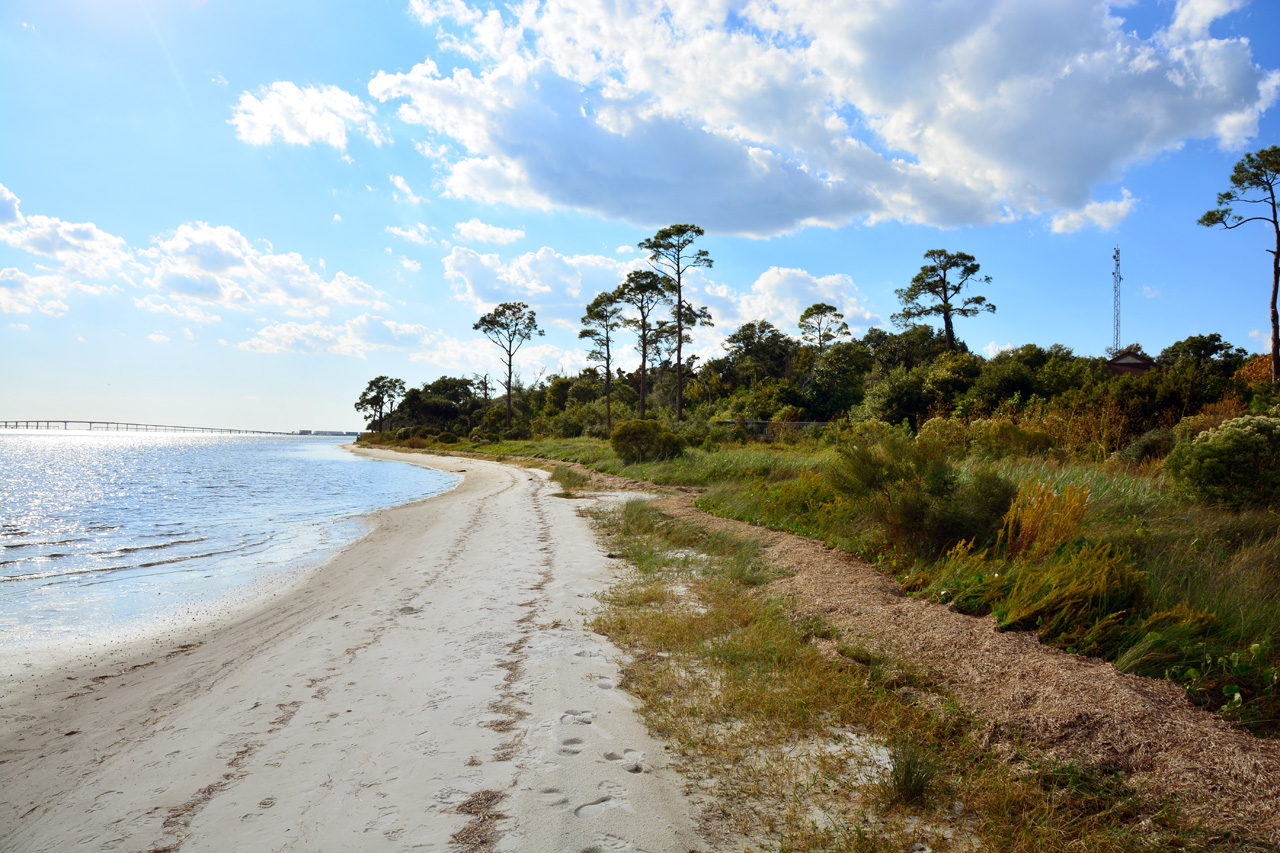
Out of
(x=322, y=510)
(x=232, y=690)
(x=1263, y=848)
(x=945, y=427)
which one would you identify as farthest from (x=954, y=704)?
(x=322, y=510)

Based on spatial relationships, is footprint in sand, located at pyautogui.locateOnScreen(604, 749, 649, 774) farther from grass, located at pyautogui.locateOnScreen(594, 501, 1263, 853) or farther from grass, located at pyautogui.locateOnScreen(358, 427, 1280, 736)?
grass, located at pyautogui.locateOnScreen(358, 427, 1280, 736)

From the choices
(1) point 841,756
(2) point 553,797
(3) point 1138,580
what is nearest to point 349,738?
(2) point 553,797

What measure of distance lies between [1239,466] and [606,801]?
808 cm

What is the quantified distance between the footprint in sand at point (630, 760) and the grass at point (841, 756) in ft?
0.74

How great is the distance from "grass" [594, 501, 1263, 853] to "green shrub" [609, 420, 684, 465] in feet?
57.8

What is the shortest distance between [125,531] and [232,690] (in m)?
12.6

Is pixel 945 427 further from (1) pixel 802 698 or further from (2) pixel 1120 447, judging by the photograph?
(1) pixel 802 698

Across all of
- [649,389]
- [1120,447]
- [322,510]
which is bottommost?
[322,510]

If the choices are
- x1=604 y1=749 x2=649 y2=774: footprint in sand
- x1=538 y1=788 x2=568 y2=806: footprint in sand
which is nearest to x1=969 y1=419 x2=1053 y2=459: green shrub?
x1=604 y1=749 x2=649 y2=774: footprint in sand

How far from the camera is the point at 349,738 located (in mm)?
3781

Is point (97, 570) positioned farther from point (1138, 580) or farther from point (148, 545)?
point (1138, 580)

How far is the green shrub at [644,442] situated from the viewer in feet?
76.8

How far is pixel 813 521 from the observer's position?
9703 millimetres

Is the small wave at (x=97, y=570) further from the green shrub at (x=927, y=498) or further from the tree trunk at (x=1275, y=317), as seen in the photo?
the tree trunk at (x=1275, y=317)
